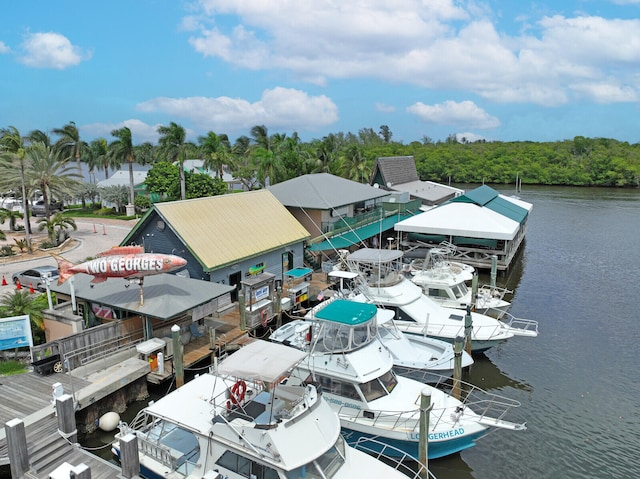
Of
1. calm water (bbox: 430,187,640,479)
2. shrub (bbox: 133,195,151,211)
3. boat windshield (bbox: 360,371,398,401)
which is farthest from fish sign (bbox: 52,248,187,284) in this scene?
shrub (bbox: 133,195,151,211)

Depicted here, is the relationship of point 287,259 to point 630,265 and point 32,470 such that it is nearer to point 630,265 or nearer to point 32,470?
point 32,470

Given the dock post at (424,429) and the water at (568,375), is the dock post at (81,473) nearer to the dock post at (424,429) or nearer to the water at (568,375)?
the water at (568,375)

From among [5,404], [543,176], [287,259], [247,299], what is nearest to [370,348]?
[247,299]

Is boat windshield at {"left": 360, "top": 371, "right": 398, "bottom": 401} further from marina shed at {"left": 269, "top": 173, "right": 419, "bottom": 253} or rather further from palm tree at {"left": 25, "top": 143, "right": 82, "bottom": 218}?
palm tree at {"left": 25, "top": 143, "right": 82, "bottom": 218}

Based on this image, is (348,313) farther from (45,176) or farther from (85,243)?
(45,176)

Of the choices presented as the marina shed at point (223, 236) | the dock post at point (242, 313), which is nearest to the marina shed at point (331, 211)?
the marina shed at point (223, 236)

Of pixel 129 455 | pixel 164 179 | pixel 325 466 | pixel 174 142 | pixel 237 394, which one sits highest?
pixel 174 142

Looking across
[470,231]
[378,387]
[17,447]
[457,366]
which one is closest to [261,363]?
[378,387]
